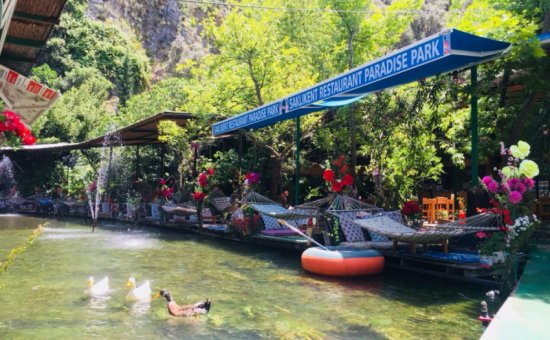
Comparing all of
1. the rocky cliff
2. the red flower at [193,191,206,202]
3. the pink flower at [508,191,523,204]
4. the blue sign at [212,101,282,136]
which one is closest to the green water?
the pink flower at [508,191,523,204]

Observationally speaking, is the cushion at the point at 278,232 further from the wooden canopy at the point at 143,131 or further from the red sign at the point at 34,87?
the red sign at the point at 34,87

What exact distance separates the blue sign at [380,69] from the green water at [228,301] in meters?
3.39

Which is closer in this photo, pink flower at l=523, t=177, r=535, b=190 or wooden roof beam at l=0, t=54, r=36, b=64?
wooden roof beam at l=0, t=54, r=36, b=64

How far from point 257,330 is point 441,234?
3.43 meters

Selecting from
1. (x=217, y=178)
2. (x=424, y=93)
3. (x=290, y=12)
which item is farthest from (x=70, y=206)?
(x=424, y=93)

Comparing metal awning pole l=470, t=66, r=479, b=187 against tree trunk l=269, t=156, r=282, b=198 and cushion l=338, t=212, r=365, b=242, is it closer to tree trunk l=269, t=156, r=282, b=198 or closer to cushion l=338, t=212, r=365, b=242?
cushion l=338, t=212, r=365, b=242

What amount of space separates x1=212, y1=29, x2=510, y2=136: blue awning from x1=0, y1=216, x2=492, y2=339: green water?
3384mm

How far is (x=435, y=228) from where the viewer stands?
7809 mm

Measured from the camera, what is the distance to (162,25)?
48.7 metres

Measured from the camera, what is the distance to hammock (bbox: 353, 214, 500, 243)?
24.0 feet

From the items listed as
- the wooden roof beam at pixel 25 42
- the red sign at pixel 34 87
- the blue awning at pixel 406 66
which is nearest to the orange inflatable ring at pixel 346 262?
the blue awning at pixel 406 66

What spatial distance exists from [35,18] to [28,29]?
396 mm

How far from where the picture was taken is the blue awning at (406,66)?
686 cm

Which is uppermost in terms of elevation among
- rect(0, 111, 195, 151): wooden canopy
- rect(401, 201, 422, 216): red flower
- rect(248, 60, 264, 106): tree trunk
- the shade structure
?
rect(248, 60, 264, 106): tree trunk
